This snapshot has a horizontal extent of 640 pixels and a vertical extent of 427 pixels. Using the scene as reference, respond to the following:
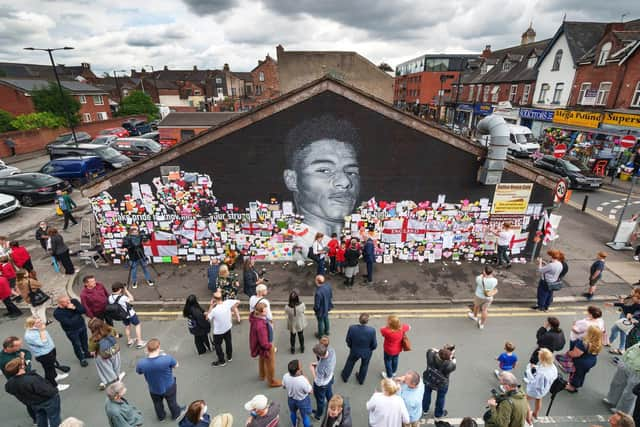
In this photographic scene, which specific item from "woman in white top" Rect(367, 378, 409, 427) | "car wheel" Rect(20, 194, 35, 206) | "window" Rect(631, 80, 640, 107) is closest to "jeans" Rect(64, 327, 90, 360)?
"woman in white top" Rect(367, 378, 409, 427)

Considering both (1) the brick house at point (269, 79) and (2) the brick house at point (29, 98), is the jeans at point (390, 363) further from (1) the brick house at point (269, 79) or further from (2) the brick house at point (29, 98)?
(2) the brick house at point (29, 98)

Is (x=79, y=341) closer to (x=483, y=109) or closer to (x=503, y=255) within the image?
(x=503, y=255)

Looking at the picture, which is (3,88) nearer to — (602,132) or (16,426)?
(16,426)

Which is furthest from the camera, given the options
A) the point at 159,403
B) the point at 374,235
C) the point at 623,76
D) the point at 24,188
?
the point at 623,76

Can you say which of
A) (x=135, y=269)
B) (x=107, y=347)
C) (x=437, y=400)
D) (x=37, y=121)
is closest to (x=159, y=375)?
(x=107, y=347)

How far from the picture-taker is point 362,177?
10234 millimetres

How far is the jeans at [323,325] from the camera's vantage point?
7.54 m

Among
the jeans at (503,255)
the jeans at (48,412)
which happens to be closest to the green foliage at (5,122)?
the jeans at (48,412)

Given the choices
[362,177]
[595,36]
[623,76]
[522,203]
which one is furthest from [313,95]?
[595,36]

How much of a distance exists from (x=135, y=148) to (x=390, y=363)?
2767cm

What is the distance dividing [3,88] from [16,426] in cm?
4928

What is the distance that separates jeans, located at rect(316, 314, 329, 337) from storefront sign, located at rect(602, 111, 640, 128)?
89.2ft

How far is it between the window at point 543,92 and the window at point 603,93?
6.77m

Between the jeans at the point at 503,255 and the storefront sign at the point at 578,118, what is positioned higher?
the storefront sign at the point at 578,118
